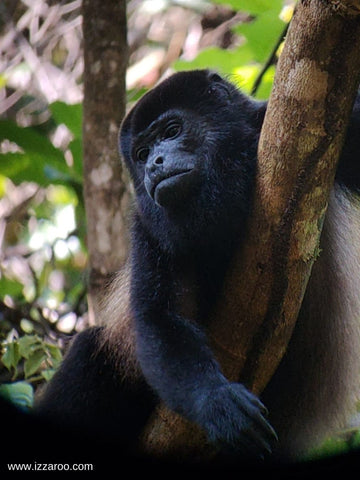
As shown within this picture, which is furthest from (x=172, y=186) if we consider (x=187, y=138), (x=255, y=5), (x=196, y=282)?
(x=255, y=5)

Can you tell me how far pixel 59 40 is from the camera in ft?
19.0

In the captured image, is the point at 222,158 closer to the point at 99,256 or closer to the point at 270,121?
the point at 270,121

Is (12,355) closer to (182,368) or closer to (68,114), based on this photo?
(182,368)

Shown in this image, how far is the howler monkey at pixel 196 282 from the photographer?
7.98 feet

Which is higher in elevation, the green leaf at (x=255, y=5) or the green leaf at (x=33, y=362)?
the green leaf at (x=255, y=5)

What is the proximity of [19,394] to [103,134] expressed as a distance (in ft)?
5.11

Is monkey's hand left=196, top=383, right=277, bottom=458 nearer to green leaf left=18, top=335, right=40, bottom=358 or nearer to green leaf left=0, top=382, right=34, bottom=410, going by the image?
green leaf left=0, top=382, right=34, bottom=410

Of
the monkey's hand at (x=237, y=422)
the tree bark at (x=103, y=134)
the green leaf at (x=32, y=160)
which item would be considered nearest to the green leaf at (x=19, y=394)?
the tree bark at (x=103, y=134)

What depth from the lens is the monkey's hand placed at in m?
1.97

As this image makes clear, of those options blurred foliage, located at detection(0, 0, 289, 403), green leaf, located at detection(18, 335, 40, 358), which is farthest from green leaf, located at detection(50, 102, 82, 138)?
green leaf, located at detection(18, 335, 40, 358)

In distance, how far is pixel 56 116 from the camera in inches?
165

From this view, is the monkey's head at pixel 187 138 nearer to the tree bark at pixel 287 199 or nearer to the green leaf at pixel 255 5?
the tree bark at pixel 287 199

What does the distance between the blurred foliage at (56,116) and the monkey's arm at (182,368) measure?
2.43 feet

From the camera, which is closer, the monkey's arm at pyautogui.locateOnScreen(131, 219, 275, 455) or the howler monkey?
the monkey's arm at pyautogui.locateOnScreen(131, 219, 275, 455)
